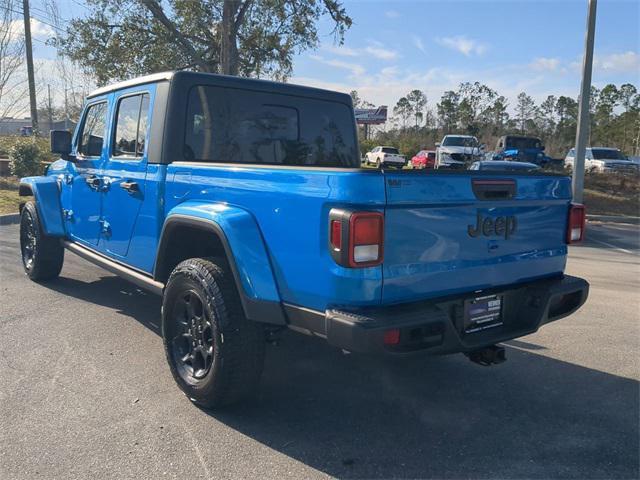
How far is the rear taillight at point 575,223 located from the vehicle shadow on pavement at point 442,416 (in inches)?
42.4

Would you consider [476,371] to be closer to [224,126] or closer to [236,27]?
[224,126]

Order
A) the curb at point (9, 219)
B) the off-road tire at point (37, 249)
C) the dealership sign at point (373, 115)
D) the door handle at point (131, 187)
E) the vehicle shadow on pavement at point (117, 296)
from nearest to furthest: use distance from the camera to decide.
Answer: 1. the door handle at point (131, 187)
2. the vehicle shadow on pavement at point (117, 296)
3. the off-road tire at point (37, 249)
4. the curb at point (9, 219)
5. the dealership sign at point (373, 115)

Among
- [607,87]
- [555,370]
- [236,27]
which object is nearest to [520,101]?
[607,87]

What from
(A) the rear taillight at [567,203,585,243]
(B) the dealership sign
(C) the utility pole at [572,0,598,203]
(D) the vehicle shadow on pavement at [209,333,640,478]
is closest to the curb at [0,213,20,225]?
(D) the vehicle shadow on pavement at [209,333,640,478]

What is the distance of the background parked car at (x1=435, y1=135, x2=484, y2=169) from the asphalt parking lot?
18575mm

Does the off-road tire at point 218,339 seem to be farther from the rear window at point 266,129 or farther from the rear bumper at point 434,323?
the rear window at point 266,129

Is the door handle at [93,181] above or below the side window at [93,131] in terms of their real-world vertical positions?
below

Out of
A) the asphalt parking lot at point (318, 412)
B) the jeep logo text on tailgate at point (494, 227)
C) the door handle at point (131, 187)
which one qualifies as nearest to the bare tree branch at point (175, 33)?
the asphalt parking lot at point (318, 412)

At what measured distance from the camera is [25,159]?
16.2m

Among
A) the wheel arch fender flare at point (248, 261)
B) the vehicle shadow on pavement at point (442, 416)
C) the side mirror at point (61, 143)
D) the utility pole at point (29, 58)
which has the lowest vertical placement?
the vehicle shadow on pavement at point (442, 416)

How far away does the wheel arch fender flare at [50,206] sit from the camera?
5.87 meters

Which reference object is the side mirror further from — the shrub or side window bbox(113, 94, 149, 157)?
the shrub

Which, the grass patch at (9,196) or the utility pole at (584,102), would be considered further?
the utility pole at (584,102)

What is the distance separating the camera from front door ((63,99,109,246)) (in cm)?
495
